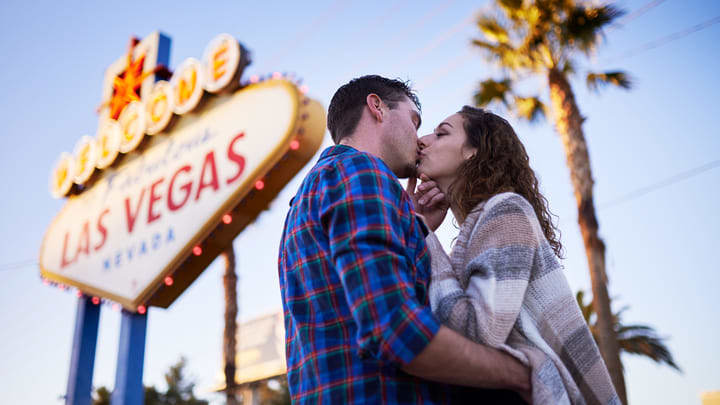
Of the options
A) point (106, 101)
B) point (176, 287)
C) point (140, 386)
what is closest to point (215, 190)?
point (176, 287)

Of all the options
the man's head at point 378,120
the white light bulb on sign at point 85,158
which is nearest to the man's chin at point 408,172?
the man's head at point 378,120

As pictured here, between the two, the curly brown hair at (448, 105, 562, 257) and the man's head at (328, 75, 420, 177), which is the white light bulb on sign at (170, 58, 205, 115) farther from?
the curly brown hair at (448, 105, 562, 257)

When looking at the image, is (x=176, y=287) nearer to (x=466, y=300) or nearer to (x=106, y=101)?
(x=106, y=101)

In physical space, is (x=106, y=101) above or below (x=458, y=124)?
above

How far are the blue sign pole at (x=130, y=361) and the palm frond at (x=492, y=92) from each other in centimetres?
866

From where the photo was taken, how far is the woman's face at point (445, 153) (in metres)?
2.52

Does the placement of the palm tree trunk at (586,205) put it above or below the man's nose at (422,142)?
above


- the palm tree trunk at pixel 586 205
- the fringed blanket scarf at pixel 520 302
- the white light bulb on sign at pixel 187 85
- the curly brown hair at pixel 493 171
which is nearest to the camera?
the fringed blanket scarf at pixel 520 302

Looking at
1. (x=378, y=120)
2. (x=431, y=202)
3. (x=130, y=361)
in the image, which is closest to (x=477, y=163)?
(x=431, y=202)

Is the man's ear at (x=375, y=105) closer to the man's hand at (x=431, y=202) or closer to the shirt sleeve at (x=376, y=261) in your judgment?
the man's hand at (x=431, y=202)

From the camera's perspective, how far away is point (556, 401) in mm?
1643

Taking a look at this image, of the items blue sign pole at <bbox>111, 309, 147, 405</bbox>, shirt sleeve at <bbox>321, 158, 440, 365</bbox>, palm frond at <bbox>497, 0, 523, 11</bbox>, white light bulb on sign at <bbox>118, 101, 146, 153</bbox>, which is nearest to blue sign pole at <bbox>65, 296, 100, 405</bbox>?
blue sign pole at <bbox>111, 309, 147, 405</bbox>

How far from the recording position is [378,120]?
2.45m

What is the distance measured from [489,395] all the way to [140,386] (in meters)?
5.80
